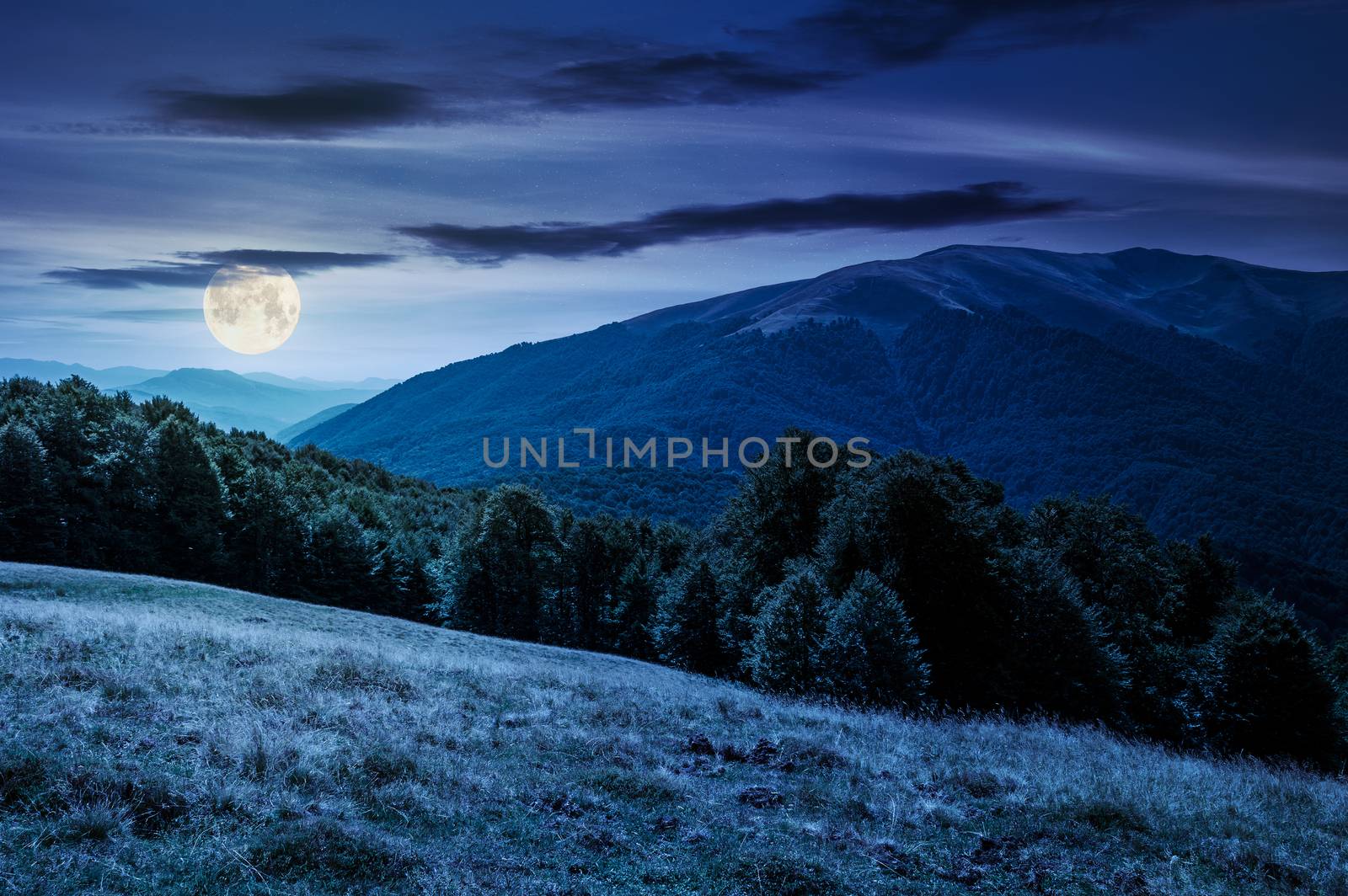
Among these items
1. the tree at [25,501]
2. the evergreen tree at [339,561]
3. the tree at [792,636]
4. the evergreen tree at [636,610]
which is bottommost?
the evergreen tree at [636,610]

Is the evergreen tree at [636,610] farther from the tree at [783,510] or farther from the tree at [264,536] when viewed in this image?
the tree at [264,536]

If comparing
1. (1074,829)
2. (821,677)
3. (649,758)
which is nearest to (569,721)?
(649,758)

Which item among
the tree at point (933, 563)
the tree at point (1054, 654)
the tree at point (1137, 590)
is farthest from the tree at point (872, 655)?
the tree at point (1137, 590)

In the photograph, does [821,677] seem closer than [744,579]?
Yes

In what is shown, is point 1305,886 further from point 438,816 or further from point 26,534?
point 26,534

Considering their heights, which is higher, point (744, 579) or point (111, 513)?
point (111, 513)

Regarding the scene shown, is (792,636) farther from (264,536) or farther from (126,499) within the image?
(126,499)

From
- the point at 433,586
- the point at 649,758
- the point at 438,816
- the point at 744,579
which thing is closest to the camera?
the point at 438,816

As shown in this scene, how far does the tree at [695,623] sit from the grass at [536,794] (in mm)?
35365

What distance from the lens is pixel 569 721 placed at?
15203mm

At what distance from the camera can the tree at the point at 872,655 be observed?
95.1ft

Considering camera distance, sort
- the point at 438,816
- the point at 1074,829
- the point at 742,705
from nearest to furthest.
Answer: the point at 438,816 < the point at 1074,829 < the point at 742,705

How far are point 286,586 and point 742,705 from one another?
54.0 meters

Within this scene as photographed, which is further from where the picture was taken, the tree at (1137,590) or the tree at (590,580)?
the tree at (590,580)
